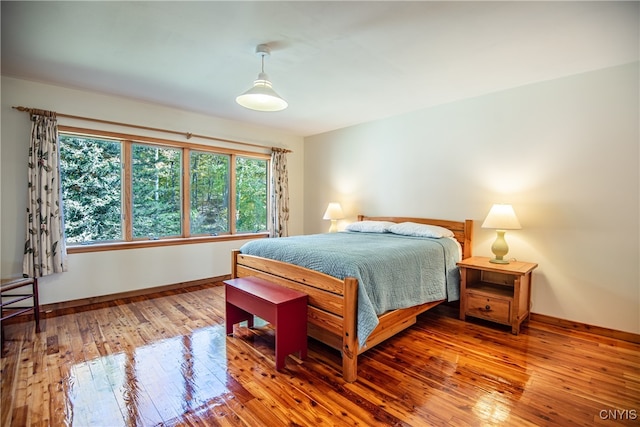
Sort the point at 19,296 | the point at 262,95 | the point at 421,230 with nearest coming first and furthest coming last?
the point at 262,95, the point at 19,296, the point at 421,230

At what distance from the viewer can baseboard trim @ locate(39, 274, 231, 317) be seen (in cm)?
333

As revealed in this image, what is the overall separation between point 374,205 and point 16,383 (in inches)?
160

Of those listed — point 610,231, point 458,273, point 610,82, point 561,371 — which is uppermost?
point 610,82

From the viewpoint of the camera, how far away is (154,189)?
4.11 metres

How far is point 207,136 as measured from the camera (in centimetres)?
446

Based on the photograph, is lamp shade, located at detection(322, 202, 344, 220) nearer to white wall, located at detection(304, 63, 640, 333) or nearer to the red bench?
white wall, located at detection(304, 63, 640, 333)

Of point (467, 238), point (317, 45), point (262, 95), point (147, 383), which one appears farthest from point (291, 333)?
point (467, 238)

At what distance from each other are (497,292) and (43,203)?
477 cm

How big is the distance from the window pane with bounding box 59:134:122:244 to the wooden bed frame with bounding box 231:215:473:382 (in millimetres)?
1992

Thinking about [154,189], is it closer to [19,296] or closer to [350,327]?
[19,296]

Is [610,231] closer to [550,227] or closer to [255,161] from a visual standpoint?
[550,227]

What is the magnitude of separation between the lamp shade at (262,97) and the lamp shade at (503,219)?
233cm

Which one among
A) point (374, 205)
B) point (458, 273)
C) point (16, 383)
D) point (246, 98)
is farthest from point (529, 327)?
point (16, 383)

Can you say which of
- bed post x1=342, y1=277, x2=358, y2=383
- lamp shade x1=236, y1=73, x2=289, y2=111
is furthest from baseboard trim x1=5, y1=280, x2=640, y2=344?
lamp shade x1=236, y1=73, x2=289, y2=111
